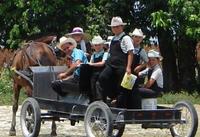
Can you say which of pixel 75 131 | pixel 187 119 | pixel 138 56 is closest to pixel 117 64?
pixel 138 56

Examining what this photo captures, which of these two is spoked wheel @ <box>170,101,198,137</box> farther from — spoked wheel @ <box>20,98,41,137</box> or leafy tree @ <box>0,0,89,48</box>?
leafy tree @ <box>0,0,89,48</box>

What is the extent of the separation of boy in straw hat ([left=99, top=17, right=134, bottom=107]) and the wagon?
36cm

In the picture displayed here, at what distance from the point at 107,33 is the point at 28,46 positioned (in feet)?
31.1

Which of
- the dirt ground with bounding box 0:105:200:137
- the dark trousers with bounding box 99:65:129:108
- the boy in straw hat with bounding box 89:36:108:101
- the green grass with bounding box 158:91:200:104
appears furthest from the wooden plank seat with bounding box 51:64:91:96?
the green grass with bounding box 158:91:200:104

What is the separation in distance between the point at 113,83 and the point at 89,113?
634 mm

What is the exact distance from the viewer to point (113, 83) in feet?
33.1

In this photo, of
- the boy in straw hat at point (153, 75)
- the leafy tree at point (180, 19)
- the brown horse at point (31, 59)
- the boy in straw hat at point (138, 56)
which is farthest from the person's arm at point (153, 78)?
the leafy tree at point (180, 19)

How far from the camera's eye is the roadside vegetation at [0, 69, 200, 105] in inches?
789

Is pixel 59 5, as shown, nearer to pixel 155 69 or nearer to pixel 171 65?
pixel 171 65

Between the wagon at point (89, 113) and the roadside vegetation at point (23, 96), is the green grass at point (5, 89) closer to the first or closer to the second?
the roadside vegetation at point (23, 96)

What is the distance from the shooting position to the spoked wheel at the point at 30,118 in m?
10.9

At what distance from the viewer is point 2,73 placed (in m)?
26.4

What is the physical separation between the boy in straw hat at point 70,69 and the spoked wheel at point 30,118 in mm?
515

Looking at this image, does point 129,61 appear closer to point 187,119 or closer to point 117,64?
point 117,64
